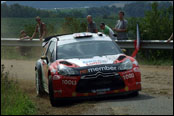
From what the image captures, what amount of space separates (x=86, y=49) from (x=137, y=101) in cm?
245

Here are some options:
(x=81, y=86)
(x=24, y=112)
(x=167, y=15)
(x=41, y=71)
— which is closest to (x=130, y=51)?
(x=167, y=15)

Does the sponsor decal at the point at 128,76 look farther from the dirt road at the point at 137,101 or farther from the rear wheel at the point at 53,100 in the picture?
the rear wheel at the point at 53,100

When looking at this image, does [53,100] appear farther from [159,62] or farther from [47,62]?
[159,62]

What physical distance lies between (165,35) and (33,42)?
5.82 m

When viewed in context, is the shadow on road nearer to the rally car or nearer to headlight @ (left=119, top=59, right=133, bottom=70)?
the rally car

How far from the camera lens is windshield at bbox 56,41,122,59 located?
12377 millimetres

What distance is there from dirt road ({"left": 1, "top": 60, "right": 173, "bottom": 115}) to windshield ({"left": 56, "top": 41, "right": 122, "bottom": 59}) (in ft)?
3.62

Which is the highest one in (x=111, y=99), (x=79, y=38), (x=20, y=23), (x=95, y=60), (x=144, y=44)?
(x=79, y=38)

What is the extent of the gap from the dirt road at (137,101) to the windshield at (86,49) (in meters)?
1.10

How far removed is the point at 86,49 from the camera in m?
12.6

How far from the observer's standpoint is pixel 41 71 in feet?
43.9

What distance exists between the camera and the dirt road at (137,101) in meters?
9.29

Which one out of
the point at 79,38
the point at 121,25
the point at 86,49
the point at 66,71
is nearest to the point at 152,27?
the point at 121,25

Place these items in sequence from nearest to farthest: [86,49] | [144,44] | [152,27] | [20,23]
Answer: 1. [86,49]
2. [144,44]
3. [152,27]
4. [20,23]
